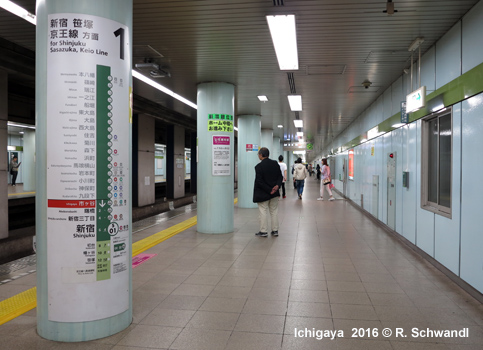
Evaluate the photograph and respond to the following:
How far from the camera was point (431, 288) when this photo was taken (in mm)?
4160

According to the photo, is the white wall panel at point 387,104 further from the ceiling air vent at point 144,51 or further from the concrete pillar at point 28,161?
the concrete pillar at point 28,161

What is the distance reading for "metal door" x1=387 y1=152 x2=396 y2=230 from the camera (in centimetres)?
738

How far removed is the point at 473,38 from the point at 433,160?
2.00 metres

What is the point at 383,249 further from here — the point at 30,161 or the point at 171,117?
the point at 30,161

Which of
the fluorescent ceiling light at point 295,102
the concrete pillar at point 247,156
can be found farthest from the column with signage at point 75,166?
the concrete pillar at point 247,156

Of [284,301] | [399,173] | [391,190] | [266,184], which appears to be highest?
[399,173]

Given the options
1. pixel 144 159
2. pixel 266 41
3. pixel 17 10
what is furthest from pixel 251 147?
pixel 17 10

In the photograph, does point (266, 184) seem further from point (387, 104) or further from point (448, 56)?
point (387, 104)

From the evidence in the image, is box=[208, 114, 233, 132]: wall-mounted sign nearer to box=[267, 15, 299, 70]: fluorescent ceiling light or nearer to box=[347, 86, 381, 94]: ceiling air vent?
box=[267, 15, 299, 70]: fluorescent ceiling light

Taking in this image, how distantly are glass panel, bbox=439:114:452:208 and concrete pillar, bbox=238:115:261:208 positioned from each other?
7382 millimetres

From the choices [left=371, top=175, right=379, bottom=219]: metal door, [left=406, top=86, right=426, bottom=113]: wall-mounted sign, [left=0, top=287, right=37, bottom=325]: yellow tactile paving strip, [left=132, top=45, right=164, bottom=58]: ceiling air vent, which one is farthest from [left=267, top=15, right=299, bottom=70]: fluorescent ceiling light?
[left=371, top=175, right=379, bottom=219]: metal door

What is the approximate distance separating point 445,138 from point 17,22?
5.83 m

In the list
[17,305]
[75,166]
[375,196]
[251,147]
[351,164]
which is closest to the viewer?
[75,166]

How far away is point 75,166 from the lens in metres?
2.79
